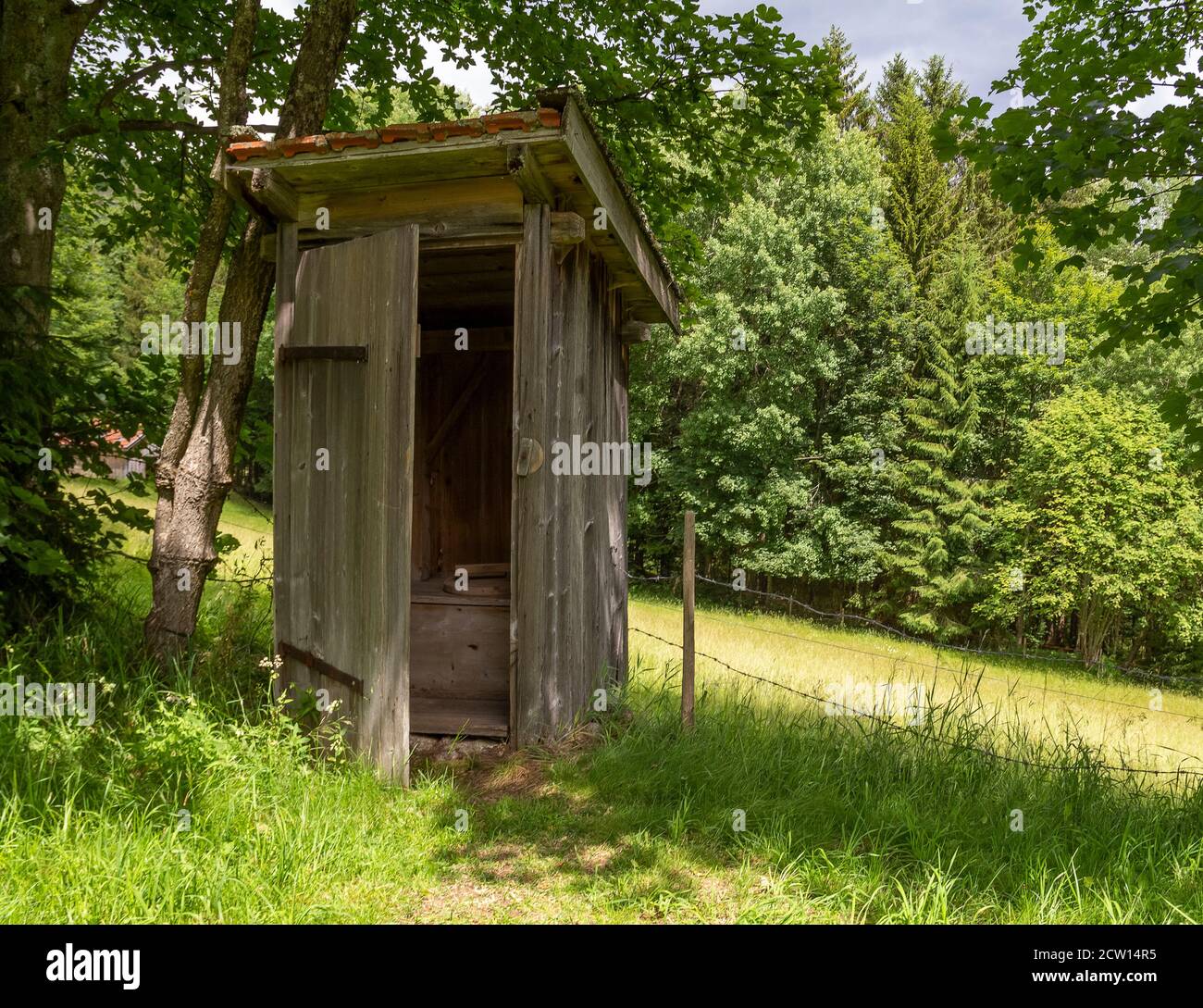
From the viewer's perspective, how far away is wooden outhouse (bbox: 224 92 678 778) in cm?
467

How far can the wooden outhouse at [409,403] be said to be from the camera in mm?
4672

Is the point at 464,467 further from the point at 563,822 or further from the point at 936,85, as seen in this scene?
the point at 936,85

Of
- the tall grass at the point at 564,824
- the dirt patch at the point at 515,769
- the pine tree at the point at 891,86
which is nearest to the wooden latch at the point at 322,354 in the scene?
the tall grass at the point at 564,824

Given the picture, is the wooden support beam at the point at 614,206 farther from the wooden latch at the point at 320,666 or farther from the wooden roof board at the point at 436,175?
the wooden latch at the point at 320,666

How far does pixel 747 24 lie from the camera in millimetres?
6863

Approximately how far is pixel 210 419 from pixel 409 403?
1723 millimetres

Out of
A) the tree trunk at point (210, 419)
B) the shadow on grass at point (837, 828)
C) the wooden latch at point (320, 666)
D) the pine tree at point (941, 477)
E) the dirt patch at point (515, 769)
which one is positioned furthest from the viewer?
the pine tree at point (941, 477)

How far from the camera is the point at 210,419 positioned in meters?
5.52

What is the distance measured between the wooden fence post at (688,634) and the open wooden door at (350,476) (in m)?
1.80

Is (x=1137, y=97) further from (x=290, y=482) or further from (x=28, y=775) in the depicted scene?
(x=28, y=775)

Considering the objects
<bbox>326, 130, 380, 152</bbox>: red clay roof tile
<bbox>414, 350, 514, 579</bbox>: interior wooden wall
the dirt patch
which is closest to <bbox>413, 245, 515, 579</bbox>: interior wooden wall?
<bbox>414, 350, 514, 579</bbox>: interior wooden wall

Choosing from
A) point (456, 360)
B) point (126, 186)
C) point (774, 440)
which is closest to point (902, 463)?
point (774, 440)

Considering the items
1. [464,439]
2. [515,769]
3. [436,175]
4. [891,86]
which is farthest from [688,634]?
[891,86]

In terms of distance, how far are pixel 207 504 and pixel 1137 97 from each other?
707 centimetres
